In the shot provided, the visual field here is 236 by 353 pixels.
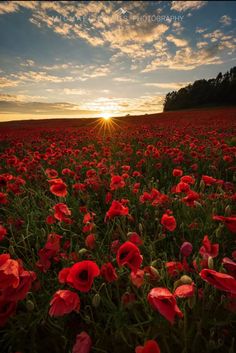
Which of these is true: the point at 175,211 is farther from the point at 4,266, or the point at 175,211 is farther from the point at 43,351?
the point at 4,266

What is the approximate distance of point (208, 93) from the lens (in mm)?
52688

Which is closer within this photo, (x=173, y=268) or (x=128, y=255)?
(x=128, y=255)

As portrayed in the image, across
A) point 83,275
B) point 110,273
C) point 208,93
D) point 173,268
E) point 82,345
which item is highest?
point 208,93

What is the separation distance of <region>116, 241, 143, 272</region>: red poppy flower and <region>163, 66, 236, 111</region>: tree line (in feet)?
170

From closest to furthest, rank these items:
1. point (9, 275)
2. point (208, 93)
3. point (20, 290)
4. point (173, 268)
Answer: point (9, 275)
point (20, 290)
point (173, 268)
point (208, 93)

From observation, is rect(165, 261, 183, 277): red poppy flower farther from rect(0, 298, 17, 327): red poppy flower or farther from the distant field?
the distant field

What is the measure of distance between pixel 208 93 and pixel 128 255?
57.3 metres

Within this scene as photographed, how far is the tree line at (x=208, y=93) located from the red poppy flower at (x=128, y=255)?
51747mm

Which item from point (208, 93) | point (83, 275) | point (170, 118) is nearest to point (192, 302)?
point (83, 275)

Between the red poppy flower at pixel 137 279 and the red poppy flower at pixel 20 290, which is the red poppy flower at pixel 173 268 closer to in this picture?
the red poppy flower at pixel 137 279

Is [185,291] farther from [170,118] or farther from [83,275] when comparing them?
[170,118]

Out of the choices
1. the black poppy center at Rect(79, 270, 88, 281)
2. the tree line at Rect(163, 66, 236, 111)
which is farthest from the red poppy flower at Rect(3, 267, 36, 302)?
the tree line at Rect(163, 66, 236, 111)

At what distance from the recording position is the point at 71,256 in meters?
1.82

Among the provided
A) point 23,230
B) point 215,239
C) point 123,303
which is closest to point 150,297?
point 123,303
